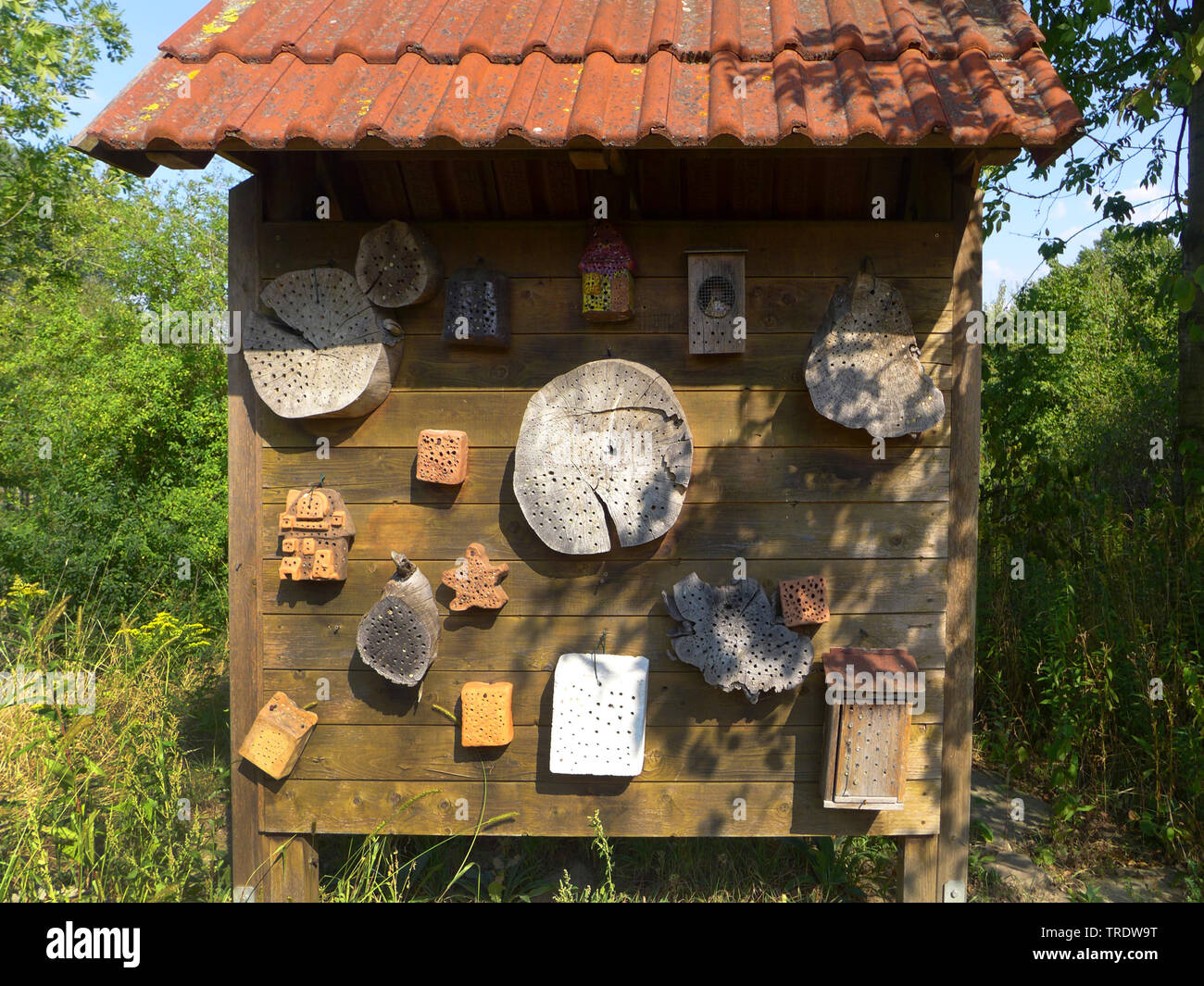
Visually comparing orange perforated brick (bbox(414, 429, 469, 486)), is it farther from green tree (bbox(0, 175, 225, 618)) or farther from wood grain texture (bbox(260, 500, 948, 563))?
green tree (bbox(0, 175, 225, 618))

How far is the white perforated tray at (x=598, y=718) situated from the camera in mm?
3090

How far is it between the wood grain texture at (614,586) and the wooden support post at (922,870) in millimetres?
995

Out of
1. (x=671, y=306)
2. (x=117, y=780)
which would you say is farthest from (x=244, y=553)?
(x=671, y=306)

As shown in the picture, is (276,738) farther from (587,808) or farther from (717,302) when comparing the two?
(717,302)

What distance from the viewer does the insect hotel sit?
3.06m

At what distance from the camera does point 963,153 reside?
2.99 metres

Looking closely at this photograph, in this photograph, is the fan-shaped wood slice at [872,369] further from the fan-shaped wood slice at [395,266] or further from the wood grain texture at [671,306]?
the fan-shaped wood slice at [395,266]

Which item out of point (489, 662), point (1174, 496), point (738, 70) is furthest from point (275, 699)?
point (1174, 496)

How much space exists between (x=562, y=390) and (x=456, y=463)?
0.51 metres

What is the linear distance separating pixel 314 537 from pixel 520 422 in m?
0.94

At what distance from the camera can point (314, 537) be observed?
3.10 m

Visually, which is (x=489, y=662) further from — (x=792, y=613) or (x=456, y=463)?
(x=792, y=613)

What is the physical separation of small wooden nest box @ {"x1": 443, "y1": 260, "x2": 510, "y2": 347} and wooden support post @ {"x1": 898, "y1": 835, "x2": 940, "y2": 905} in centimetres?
269

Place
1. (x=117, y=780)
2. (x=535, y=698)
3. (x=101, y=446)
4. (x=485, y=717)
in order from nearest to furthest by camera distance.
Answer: (x=485, y=717) < (x=535, y=698) < (x=117, y=780) < (x=101, y=446)
